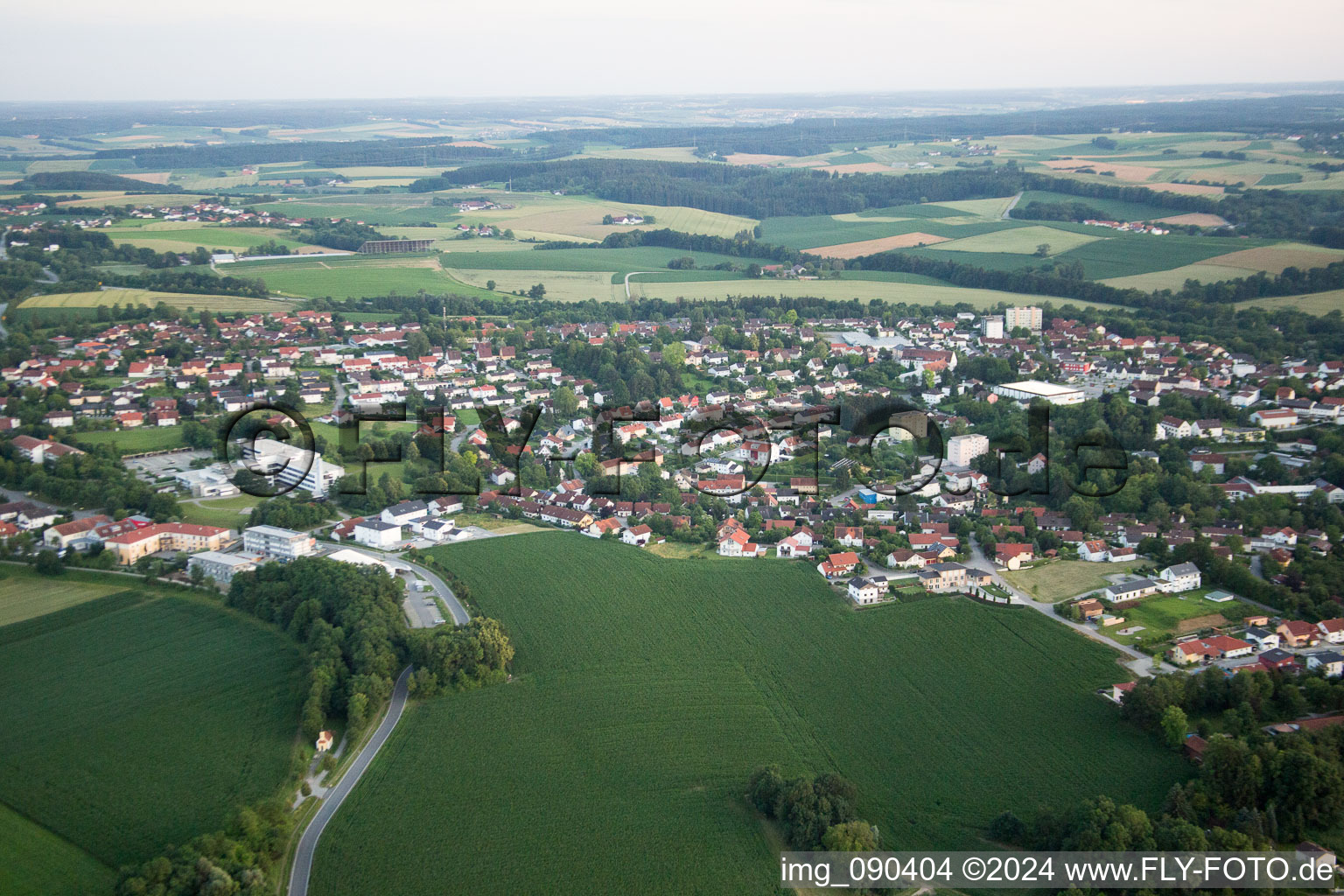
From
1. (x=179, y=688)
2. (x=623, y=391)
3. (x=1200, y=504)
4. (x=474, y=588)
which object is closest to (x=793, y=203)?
(x=623, y=391)

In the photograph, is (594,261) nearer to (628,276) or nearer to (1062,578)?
(628,276)

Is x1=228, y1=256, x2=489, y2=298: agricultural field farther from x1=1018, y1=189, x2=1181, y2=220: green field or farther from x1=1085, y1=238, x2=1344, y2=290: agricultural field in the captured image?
x1=1018, y1=189, x2=1181, y2=220: green field

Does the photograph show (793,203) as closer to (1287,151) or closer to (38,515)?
(1287,151)

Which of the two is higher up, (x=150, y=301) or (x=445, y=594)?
(x=150, y=301)

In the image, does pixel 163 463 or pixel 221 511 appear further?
pixel 163 463

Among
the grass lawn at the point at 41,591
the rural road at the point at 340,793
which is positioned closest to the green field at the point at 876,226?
the grass lawn at the point at 41,591

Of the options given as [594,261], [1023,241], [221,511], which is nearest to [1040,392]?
[221,511]
